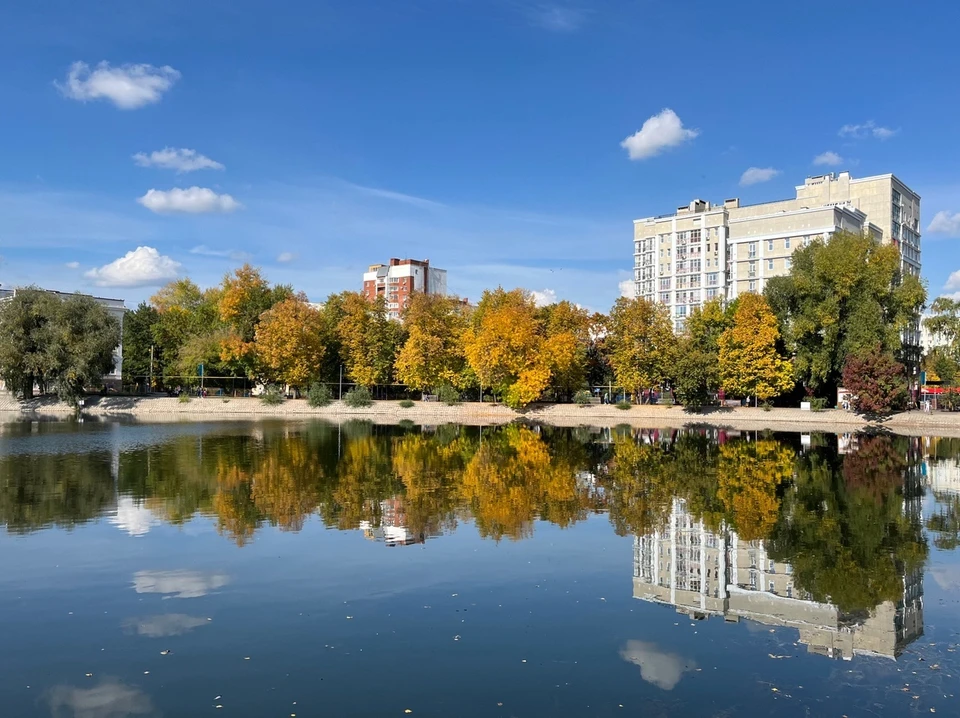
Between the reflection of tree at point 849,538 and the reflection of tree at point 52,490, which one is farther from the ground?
the reflection of tree at point 52,490

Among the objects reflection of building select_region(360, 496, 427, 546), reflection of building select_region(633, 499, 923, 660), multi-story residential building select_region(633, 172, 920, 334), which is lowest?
reflection of building select_region(633, 499, 923, 660)

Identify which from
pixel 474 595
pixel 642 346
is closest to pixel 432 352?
pixel 642 346

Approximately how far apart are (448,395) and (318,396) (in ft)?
42.0

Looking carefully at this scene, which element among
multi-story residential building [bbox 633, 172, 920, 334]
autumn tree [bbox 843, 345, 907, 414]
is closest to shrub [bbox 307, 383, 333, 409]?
autumn tree [bbox 843, 345, 907, 414]

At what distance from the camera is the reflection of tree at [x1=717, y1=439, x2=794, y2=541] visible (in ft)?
67.1

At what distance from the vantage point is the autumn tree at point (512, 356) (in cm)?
7050

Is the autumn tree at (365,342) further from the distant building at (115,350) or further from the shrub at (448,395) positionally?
the distant building at (115,350)

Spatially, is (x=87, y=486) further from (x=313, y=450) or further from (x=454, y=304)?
(x=454, y=304)

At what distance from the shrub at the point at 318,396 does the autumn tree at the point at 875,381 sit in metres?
46.7

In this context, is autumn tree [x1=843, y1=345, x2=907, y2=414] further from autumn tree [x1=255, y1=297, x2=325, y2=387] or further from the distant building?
the distant building

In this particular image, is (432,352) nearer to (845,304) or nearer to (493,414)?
(493,414)

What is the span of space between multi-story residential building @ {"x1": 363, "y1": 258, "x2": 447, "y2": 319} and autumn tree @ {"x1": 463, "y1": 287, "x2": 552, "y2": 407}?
92.5 meters

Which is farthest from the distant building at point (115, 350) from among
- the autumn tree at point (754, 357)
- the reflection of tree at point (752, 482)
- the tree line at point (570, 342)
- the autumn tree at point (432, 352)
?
the reflection of tree at point (752, 482)

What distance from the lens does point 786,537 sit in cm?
1855
